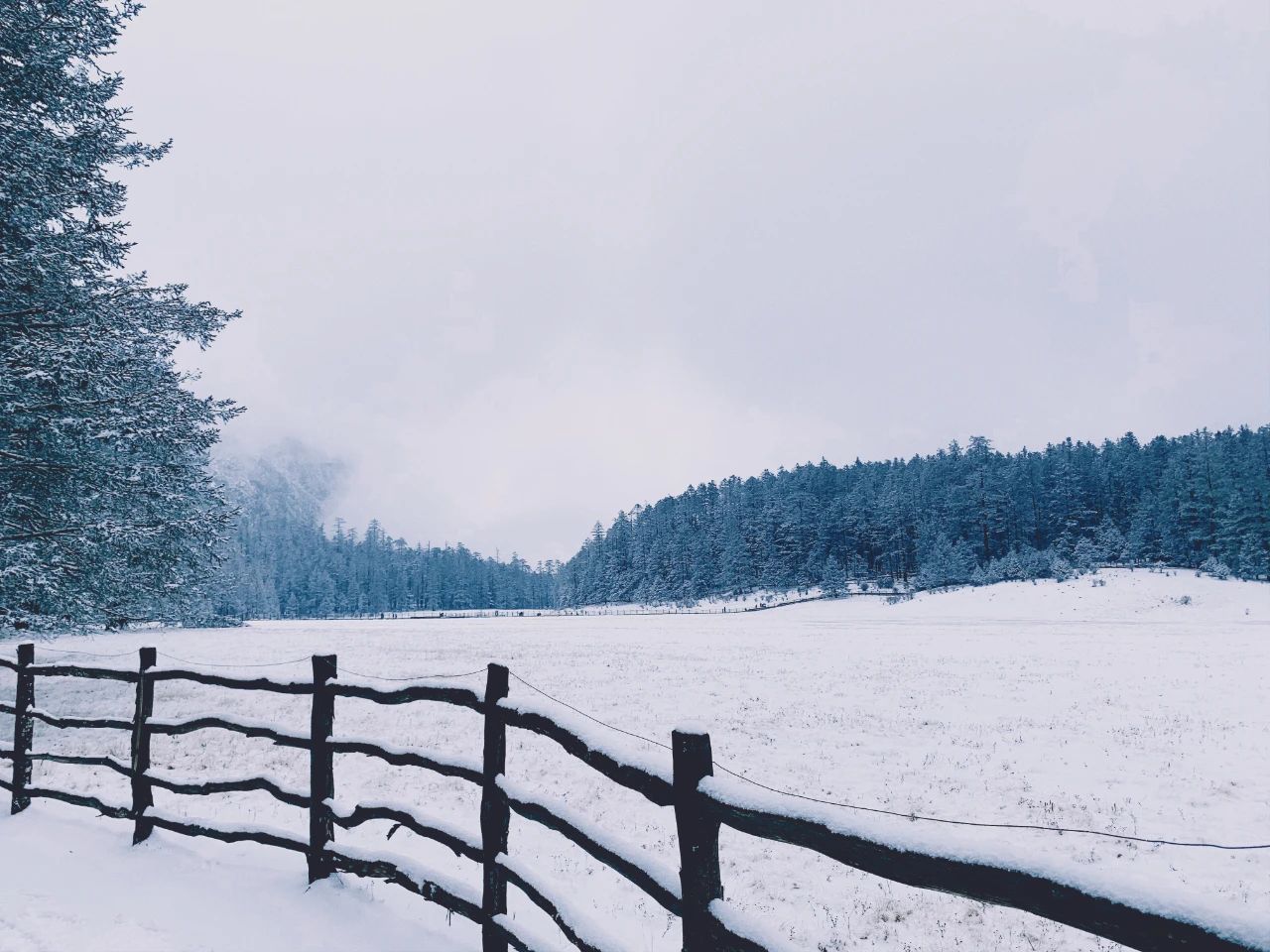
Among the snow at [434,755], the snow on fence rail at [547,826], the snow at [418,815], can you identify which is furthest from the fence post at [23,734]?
the snow at [434,755]

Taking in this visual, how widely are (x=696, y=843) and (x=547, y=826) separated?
75.0 inches

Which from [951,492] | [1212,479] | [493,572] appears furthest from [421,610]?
[1212,479]

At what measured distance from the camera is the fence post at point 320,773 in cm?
599

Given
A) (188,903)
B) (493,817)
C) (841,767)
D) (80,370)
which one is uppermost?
(80,370)

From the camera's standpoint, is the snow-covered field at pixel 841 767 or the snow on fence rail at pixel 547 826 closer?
the snow on fence rail at pixel 547 826

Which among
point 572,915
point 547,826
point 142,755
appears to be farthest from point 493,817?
point 142,755

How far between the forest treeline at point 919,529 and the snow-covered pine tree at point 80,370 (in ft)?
206

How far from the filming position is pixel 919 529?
10538 cm

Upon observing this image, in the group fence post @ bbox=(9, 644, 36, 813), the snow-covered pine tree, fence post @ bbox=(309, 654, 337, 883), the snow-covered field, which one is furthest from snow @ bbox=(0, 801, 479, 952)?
the snow-covered pine tree

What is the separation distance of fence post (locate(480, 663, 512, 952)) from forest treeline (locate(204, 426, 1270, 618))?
249 ft

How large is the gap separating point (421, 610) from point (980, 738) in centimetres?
16542

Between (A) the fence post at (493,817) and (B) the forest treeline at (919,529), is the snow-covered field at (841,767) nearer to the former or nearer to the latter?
(A) the fence post at (493,817)

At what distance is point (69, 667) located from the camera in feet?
25.9

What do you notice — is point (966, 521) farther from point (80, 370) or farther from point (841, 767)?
point (80, 370)
